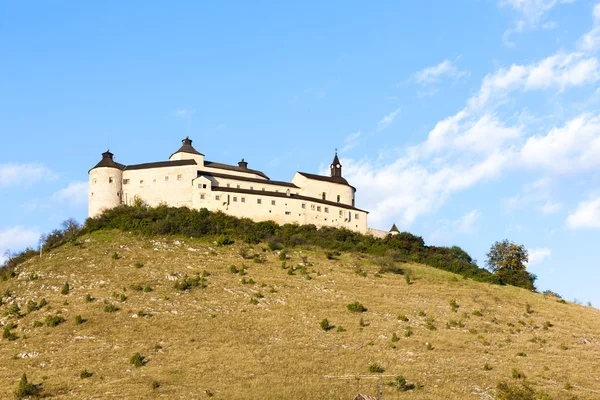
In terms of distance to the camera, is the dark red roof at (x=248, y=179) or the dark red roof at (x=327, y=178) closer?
the dark red roof at (x=248, y=179)

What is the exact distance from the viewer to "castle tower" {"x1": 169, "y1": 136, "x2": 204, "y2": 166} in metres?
94.9

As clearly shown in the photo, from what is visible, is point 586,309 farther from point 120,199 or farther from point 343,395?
point 120,199

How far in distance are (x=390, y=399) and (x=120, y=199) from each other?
53573 mm

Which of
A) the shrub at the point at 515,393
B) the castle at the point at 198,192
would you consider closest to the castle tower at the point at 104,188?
the castle at the point at 198,192

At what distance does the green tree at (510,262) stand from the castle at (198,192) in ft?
62.6

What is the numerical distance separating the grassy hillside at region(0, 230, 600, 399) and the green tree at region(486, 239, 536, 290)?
275 inches

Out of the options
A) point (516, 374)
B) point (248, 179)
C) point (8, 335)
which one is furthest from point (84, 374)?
point (248, 179)

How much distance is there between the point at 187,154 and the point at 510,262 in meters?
42.8

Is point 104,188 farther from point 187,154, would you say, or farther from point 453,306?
point 453,306

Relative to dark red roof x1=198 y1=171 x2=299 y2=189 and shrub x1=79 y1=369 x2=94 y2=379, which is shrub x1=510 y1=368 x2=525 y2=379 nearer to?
shrub x1=79 y1=369 x2=94 y2=379

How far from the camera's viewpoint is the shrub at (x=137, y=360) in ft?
175

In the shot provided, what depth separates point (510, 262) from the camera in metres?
94.1

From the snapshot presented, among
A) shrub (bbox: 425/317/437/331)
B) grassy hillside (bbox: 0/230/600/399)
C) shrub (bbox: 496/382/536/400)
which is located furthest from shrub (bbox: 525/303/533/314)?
shrub (bbox: 496/382/536/400)

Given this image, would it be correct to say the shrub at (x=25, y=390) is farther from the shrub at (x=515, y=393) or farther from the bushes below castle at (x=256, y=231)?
the bushes below castle at (x=256, y=231)
